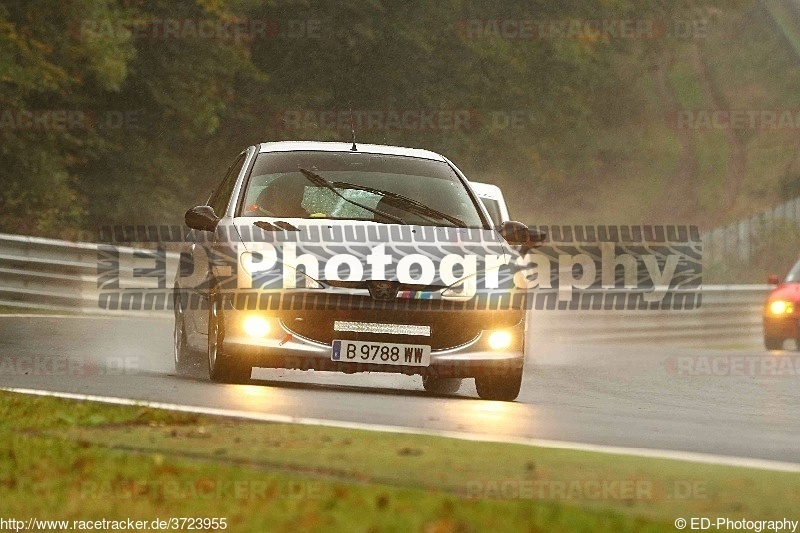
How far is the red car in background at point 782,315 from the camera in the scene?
2531cm

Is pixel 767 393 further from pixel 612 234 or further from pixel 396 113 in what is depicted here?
pixel 612 234

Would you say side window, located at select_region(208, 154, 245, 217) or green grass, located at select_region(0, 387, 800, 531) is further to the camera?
side window, located at select_region(208, 154, 245, 217)

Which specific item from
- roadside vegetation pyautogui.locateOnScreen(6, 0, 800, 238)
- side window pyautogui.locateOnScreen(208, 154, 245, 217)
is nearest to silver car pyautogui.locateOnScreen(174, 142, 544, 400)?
side window pyautogui.locateOnScreen(208, 154, 245, 217)

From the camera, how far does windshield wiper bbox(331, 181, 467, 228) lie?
1366 cm

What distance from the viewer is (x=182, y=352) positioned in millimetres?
14953

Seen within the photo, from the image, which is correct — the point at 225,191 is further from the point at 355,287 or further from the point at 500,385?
the point at 500,385

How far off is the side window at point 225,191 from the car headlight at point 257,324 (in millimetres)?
1328

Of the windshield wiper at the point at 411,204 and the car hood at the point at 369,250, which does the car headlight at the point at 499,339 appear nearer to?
the car hood at the point at 369,250

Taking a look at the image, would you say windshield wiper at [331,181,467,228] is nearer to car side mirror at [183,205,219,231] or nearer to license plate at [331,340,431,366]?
car side mirror at [183,205,219,231]

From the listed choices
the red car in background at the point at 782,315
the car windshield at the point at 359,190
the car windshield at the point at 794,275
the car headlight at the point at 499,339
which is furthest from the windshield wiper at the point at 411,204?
the car windshield at the point at 794,275

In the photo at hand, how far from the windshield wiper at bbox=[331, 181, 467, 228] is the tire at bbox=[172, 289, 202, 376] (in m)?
1.83

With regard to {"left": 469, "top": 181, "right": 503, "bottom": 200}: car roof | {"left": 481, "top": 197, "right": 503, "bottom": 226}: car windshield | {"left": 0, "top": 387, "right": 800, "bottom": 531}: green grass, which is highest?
{"left": 469, "top": 181, "right": 503, "bottom": 200}: car roof

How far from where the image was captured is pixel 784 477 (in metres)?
8.75

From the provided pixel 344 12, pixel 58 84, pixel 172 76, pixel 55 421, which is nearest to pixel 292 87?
pixel 344 12
